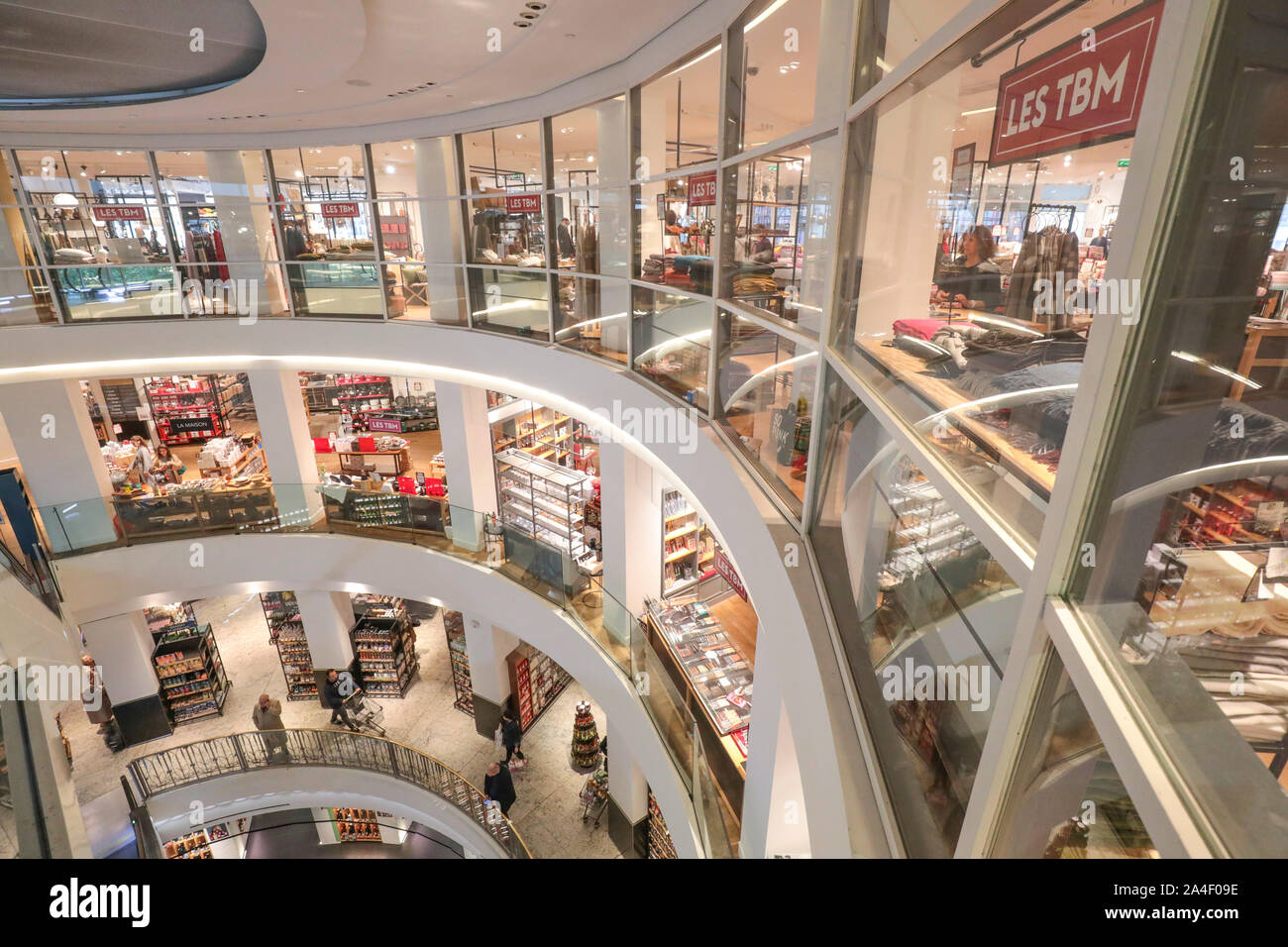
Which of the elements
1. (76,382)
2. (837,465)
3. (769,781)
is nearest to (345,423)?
(76,382)

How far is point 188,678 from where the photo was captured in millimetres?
11398

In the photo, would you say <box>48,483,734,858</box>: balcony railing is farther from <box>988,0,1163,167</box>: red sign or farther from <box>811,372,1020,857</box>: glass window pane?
<box>988,0,1163,167</box>: red sign

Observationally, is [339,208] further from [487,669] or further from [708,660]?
[708,660]

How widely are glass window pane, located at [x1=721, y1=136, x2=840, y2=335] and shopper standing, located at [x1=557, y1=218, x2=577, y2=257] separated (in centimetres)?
346

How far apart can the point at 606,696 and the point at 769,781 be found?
3.80m

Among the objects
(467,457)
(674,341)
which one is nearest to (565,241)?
(674,341)

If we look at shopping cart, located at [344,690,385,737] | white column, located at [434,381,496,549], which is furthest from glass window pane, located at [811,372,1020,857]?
shopping cart, located at [344,690,385,737]

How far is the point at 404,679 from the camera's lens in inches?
483

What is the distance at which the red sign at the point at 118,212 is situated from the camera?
959 centimetres

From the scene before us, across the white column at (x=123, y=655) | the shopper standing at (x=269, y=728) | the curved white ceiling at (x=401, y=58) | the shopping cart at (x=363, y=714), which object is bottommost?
the shopping cart at (x=363, y=714)

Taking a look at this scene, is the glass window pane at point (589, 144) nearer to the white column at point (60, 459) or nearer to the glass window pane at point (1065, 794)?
the glass window pane at point (1065, 794)

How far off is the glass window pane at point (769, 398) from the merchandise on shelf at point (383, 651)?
9.71m

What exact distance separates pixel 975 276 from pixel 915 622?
100 centimetres

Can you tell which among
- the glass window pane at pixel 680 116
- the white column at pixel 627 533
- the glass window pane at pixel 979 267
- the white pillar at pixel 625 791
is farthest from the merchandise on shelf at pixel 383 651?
the glass window pane at pixel 979 267
